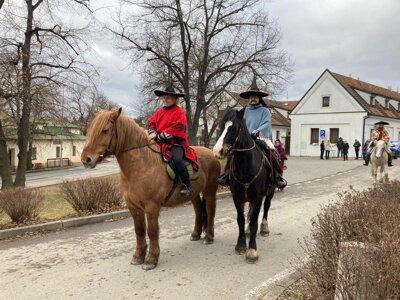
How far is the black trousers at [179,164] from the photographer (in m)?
4.53

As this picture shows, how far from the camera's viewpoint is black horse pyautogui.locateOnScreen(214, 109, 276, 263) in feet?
14.0

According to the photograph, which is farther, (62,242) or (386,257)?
(62,242)

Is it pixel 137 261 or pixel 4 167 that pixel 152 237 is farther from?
pixel 4 167

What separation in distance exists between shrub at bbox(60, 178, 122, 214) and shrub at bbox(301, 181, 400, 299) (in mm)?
5713

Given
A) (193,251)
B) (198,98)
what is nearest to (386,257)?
(193,251)

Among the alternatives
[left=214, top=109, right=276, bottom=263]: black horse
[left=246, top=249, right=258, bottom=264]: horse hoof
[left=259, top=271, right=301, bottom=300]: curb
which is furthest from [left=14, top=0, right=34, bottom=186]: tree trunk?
[left=259, top=271, right=301, bottom=300]: curb

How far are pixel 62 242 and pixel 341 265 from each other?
5.03m

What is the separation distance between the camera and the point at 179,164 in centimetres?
452

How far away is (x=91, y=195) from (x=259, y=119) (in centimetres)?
466

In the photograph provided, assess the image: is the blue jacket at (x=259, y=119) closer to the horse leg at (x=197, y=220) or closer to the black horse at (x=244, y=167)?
the black horse at (x=244, y=167)

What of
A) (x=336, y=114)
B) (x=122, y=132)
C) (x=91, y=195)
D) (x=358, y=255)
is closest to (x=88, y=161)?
(x=122, y=132)

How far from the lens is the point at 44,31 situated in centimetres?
1420

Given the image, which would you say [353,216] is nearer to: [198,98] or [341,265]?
[341,265]

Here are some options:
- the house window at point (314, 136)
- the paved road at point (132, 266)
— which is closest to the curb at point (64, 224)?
the paved road at point (132, 266)
